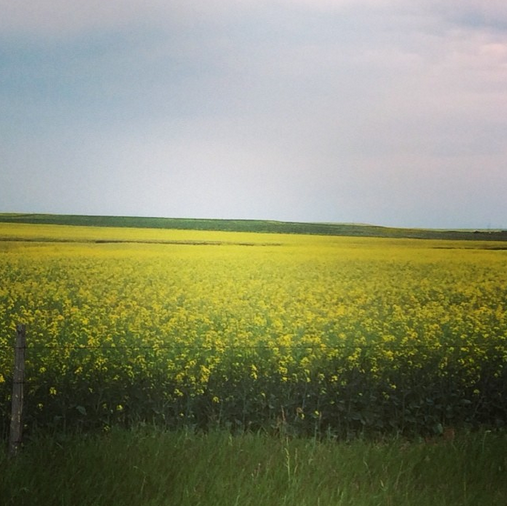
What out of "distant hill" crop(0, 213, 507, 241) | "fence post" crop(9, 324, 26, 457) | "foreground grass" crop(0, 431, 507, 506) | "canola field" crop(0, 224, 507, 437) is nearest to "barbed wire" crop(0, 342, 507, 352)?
"canola field" crop(0, 224, 507, 437)

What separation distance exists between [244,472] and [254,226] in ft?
21.9

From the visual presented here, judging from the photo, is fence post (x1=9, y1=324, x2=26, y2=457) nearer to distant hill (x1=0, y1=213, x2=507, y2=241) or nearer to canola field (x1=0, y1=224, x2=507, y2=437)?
canola field (x1=0, y1=224, x2=507, y2=437)

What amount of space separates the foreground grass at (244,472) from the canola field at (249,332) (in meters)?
0.64

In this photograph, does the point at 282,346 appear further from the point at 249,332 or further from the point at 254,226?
the point at 254,226

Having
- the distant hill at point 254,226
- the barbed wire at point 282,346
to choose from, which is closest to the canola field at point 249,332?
the barbed wire at point 282,346

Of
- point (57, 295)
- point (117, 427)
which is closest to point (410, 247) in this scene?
point (57, 295)

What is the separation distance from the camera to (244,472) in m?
4.42

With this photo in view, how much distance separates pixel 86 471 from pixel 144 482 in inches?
12.5

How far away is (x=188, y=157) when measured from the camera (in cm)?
849

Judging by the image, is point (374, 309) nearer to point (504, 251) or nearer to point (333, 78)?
point (333, 78)

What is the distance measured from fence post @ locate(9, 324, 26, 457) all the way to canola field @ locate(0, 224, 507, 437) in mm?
692

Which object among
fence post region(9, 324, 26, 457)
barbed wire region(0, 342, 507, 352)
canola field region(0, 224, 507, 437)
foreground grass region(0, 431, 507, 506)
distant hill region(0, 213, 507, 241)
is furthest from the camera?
distant hill region(0, 213, 507, 241)

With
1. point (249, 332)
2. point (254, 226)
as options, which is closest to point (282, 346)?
point (249, 332)

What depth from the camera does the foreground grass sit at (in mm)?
4008
